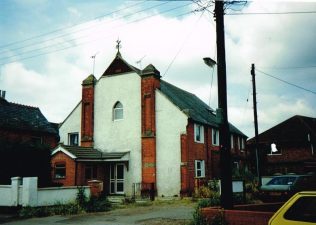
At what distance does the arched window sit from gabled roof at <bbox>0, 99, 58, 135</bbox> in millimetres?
8228

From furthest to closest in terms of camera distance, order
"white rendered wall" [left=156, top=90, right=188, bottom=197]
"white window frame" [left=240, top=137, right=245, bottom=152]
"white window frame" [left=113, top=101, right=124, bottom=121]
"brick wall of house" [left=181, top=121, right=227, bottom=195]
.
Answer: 1. "white window frame" [left=240, top=137, right=245, bottom=152]
2. "white window frame" [left=113, top=101, right=124, bottom=121]
3. "white rendered wall" [left=156, top=90, right=188, bottom=197]
4. "brick wall of house" [left=181, top=121, right=227, bottom=195]

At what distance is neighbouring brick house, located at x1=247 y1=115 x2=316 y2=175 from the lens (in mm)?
42594

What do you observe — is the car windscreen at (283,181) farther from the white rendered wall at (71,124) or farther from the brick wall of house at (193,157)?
the white rendered wall at (71,124)

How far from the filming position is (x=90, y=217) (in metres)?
16.1

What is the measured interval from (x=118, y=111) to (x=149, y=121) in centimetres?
344

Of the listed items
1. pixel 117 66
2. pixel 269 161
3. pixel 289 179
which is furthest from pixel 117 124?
pixel 269 161

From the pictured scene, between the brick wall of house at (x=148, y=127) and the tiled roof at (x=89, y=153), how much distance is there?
6.21 feet

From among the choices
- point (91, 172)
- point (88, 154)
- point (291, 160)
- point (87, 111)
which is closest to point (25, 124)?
point (87, 111)

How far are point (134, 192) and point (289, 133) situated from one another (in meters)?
26.8

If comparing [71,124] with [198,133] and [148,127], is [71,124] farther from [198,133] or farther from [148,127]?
[198,133]

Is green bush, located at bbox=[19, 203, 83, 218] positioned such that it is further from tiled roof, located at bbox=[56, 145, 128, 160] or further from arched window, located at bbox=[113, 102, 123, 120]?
arched window, located at bbox=[113, 102, 123, 120]

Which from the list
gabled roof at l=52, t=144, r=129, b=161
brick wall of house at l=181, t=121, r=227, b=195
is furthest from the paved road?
gabled roof at l=52, t=144, r=129, b=161

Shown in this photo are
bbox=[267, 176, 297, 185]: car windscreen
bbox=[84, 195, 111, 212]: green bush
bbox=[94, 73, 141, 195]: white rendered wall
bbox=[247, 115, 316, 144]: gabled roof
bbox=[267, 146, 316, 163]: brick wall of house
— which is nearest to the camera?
bbox=[84, 195, 111, 212]: green bush

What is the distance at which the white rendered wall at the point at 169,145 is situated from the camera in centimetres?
2661
